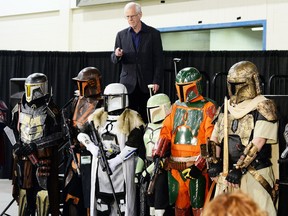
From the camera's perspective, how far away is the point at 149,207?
551 centimetres

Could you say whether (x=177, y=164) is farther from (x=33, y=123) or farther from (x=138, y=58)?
(x=33, y=123)

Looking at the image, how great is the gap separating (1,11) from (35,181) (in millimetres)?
6956

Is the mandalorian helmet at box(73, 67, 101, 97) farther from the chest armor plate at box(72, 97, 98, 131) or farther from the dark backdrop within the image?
the dark backdrop

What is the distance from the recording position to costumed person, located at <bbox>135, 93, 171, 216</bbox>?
5.07 m

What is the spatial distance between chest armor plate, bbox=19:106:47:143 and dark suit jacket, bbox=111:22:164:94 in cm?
87

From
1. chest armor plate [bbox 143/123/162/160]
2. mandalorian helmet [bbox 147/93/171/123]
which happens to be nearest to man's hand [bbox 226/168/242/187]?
chest armor plate [bbox 143/123/162/160]

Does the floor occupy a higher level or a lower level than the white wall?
lower

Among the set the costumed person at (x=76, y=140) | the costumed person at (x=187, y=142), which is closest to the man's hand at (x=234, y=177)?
the costumed person at (x=187, y=142)

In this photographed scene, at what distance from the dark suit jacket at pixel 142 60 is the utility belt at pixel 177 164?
1.18 m

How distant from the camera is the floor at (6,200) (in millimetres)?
7049

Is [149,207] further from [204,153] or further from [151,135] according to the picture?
[204,153]

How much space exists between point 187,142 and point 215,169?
428 millimetres

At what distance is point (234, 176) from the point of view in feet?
14.3

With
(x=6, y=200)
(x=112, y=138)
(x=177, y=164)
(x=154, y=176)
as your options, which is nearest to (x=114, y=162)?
(x=112, y=138)
